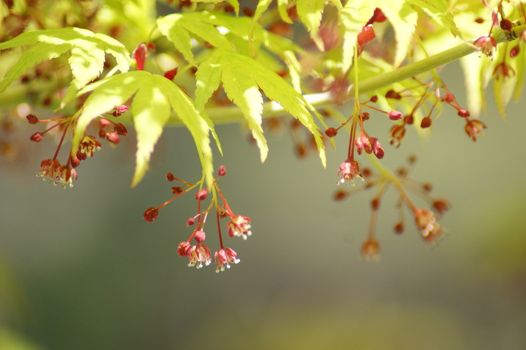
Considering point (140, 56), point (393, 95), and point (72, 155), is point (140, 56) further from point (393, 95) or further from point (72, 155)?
point (393, 95)

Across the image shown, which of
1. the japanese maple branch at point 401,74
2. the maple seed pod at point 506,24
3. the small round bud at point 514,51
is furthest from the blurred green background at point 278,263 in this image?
the maple seed pod at point 506,24

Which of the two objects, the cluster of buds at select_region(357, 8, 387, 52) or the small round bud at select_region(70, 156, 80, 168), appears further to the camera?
the cluster of buds at select_region(357, 8, 387, 52)

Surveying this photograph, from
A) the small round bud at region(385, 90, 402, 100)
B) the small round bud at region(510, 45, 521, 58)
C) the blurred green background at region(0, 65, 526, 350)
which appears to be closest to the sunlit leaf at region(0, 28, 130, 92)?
the small round bud at region(385, 90, 402, 100)

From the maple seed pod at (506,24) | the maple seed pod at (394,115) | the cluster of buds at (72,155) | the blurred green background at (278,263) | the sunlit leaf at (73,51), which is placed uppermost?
the maple seed pod at (506,24)

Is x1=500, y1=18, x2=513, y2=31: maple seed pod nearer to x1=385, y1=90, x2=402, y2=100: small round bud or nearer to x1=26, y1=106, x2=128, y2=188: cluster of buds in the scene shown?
x1=385, y1=90, x2=402, y2=100: small round bud

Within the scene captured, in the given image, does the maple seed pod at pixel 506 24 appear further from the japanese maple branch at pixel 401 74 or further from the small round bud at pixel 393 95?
the small round bud at pixel 393 95

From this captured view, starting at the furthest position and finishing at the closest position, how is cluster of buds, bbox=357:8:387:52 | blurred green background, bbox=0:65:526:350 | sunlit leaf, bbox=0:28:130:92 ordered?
blurred green background, bbox=0:65:526:350, cluster of buds, bbox=357:8:387:52, sunlit leaf, bbox=0:28:130:92

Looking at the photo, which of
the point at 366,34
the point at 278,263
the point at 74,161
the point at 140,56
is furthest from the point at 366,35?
the point at 278,263

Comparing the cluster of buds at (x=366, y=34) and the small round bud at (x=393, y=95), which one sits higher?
the cluster of buds at (x=366, y=34)

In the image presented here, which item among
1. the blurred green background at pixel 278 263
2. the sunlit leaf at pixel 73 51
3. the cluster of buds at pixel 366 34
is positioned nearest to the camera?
the sunlit leaf at pixel 73 51
